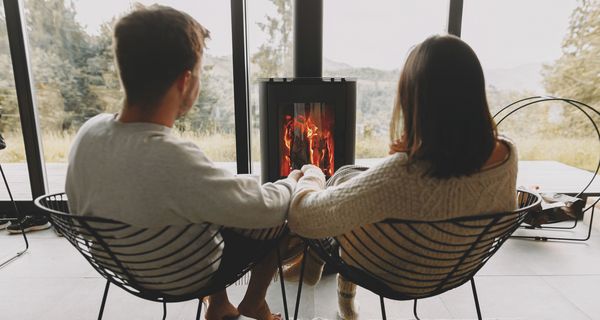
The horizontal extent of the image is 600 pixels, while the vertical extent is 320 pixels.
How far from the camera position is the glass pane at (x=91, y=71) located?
7.98ft

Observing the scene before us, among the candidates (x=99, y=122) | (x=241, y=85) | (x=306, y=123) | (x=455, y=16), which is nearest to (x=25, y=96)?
(x=241, y=85)

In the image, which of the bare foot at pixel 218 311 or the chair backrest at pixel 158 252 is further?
the bare foot at pixel 218 311

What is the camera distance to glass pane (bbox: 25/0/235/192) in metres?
2.43

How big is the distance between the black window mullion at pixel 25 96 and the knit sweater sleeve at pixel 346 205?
90.0 inches

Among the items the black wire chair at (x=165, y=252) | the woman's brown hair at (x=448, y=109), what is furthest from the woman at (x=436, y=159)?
the black wire chair at (x=165, y=252)

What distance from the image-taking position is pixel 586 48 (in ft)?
8.79

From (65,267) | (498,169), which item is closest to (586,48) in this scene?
(498,169)

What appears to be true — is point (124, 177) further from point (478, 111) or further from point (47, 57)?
point (47, 57)

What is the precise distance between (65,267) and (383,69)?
2.14m

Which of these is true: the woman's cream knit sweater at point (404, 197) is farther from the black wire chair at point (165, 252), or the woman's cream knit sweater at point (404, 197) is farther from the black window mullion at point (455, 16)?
the black window mullion at point (455, 16)

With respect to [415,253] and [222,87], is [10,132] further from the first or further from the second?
[415,253]

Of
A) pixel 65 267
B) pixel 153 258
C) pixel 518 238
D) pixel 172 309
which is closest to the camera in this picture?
pixel 153 258

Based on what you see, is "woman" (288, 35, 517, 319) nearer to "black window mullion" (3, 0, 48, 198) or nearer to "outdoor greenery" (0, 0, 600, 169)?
"outdoor greenery" (0, 0, 600, 169)

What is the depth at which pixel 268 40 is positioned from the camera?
2.46m
